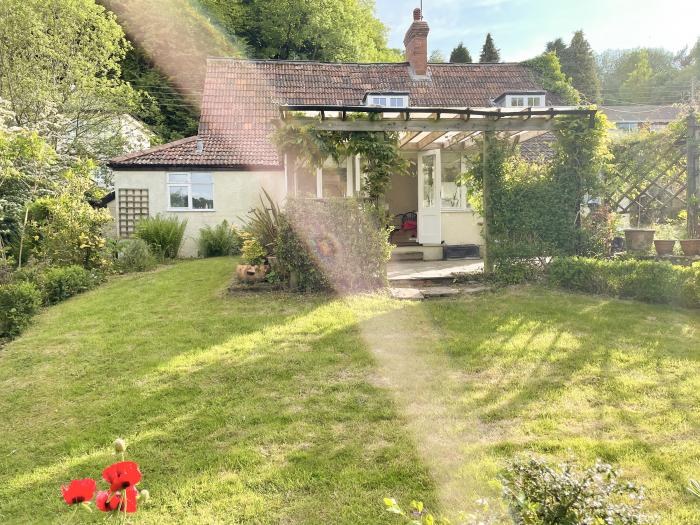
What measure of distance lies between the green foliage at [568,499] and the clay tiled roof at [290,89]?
14816mm

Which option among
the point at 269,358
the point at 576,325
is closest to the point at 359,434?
the point at 269,358

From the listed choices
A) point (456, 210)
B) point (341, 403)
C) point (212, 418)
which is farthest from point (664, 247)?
point (212, 418)

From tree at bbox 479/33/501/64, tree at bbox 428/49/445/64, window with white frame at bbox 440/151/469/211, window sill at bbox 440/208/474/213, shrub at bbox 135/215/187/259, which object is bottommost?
shrub at bbox 135/215/187/259

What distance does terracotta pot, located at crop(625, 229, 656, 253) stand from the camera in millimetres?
10078

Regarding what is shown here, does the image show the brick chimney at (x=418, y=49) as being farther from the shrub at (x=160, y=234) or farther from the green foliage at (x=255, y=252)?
the green foliage at (x=255, y=252)

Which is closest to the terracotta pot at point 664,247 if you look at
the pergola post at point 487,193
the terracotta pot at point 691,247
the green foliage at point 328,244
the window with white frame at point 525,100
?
the terracotta pot at point 691,247

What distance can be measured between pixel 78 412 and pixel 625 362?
5.20m

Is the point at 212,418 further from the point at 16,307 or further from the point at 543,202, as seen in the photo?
the point at 543,202

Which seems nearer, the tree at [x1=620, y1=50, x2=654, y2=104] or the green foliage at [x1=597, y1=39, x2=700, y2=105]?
the green foliage at [x1=597, y1=39, x2=700, y2=105]

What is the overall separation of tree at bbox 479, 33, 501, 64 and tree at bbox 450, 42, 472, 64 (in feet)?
7.37

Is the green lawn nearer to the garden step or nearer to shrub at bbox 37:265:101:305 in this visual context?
shrub at bbox 37:265:101:305

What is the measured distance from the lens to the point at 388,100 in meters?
17.2

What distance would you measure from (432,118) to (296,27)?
2702 centimetres

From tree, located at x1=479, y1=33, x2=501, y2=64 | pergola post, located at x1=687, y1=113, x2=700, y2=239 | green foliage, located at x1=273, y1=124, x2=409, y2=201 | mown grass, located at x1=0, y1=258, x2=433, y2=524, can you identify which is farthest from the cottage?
tree, located at x1=479, y1=33, x2=501, y2=64
